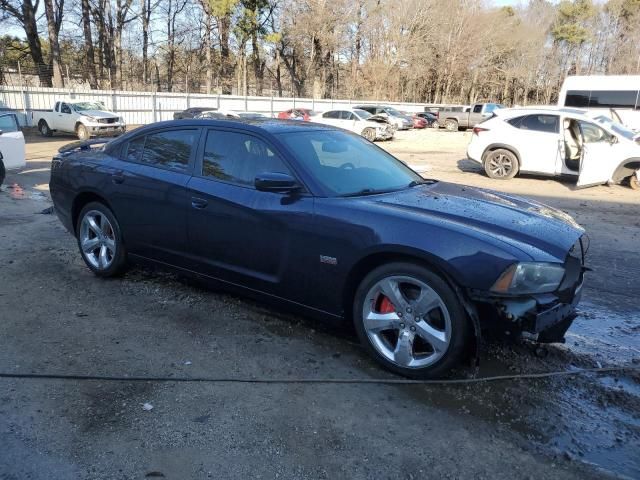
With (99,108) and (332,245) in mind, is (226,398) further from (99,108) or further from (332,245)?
(99,108)

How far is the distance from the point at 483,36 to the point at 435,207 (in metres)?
58.5

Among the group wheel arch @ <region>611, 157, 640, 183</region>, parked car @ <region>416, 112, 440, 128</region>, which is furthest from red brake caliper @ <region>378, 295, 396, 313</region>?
parked car @ <region>416, 112, 440, 128</region>

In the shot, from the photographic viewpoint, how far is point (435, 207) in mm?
3668

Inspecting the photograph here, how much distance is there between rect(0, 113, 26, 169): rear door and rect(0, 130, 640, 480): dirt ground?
7194 mm

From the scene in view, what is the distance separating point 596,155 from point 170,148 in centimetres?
968

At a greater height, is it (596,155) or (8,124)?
(596,155)

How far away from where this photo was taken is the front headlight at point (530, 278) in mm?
3062

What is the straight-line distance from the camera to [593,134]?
11.6 meters

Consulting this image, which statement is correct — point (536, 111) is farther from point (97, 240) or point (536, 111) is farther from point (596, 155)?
point (97, 240)

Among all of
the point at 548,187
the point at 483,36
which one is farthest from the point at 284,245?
the point at 483,36

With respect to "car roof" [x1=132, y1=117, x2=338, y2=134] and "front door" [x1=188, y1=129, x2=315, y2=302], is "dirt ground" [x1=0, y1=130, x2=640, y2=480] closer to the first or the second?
"front door" [x1=188, y1=129, x2=315, y2=302]

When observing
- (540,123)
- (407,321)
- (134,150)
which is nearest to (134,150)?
(134,150)

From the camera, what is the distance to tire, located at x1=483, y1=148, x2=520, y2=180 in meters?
12.8

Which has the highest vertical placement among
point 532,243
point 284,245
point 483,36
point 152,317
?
point 483,36
